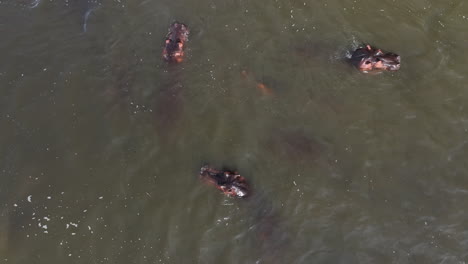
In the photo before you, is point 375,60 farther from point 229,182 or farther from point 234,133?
point 229,182

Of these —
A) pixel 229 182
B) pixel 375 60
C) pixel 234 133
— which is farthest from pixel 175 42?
pixel 375 60

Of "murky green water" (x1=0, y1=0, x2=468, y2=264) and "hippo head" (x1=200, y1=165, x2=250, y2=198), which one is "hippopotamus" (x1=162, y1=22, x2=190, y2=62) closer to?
"murky green water" (x1=0, y1=0, x2=468, y2=264)

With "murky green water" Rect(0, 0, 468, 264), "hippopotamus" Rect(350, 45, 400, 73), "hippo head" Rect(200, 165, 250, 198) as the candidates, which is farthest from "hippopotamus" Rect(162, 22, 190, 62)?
"hippopotamus" Rect(350, 45, 400, 73)

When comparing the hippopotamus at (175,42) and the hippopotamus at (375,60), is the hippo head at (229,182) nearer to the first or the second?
the hippopotamus at (175,42)

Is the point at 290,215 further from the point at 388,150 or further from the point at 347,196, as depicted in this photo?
the point at 388,150

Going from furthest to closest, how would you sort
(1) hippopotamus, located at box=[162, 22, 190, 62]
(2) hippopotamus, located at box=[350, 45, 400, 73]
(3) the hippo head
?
(1) hippopotamus, located at box=[162, 22, 190, 62]
(2) hippopotamus, located at box=[350, 45, 400, 73]
(3) the hippo head
